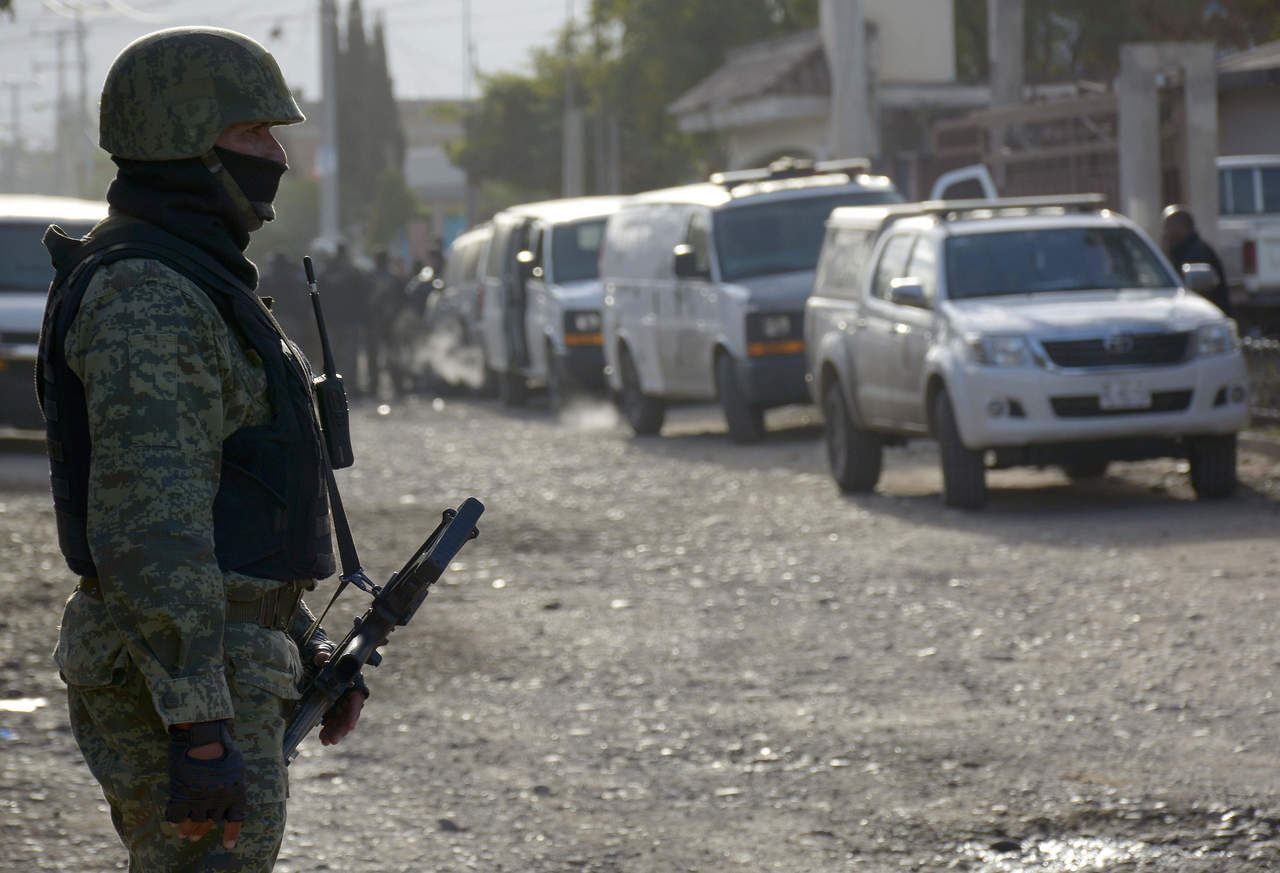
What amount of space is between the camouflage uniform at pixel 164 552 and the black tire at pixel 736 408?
42.5ft

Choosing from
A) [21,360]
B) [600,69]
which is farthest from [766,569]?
[600,69]

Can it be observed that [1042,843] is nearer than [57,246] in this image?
No

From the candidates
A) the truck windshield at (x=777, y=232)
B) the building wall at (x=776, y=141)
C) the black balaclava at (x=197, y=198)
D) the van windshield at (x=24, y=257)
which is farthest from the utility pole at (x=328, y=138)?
the black balaclava at (x=197, y=198)

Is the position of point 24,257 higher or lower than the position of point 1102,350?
higher

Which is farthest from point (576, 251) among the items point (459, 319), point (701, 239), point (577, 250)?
point (701, 239)

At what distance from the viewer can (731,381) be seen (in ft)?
52.9

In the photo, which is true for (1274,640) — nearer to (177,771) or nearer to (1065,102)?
(177,771)

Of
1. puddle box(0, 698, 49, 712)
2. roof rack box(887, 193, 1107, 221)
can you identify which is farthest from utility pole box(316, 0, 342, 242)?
puddle box(0, 698, 49, 712)

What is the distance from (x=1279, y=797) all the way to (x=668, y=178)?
151ft

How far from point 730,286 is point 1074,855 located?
11053mm

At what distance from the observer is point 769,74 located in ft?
112

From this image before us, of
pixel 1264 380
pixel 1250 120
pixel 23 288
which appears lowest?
pixel 1264 380

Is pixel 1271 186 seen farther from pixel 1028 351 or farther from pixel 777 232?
pixel 1028 351

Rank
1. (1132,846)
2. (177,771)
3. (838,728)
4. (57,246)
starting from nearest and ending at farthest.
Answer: (177,771) < (57,246) < (1132,846) < (838,728)
